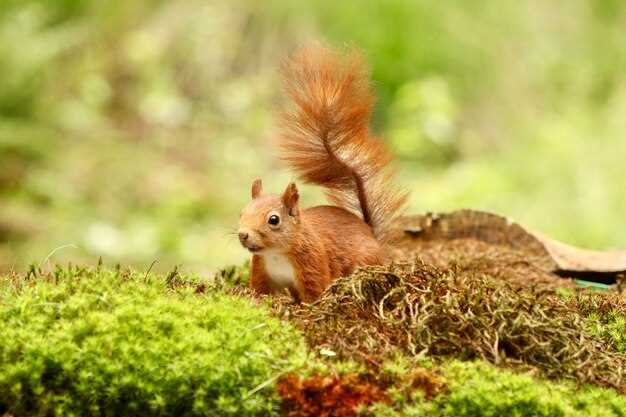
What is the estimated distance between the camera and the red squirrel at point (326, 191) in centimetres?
304

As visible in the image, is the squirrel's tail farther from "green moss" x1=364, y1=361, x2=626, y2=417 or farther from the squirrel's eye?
"green moss" x1=364, y1=361, x2=626, y2=417

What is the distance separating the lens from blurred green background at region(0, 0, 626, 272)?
28.6 feet

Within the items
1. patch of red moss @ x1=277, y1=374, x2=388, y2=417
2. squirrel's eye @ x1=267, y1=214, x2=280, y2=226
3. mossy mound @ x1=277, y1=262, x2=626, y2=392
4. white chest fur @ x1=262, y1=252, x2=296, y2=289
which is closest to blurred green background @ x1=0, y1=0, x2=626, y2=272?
white chest fur @ x1=262, y1=252, x2=296, y2=289

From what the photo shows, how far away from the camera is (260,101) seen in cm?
1047

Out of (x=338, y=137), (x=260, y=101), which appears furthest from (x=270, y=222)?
(x=260, y=101)

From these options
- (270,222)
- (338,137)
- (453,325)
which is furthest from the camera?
(338,137)

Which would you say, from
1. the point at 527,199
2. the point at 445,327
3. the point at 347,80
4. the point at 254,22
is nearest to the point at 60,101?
the point at 254,22

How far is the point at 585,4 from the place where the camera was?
10.4 m

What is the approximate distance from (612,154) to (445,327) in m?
6.88

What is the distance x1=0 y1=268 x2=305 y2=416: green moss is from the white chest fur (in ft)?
1.85

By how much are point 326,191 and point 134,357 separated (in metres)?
1.53

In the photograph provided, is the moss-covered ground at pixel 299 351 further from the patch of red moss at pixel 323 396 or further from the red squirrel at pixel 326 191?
the red squirrel at pixel 326 191

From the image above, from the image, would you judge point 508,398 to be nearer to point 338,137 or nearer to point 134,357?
point 134,357

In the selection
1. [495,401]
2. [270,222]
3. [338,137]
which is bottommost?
[495,401]
